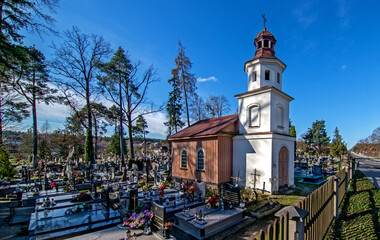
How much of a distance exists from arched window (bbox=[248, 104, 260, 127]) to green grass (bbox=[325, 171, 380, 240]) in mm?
6583

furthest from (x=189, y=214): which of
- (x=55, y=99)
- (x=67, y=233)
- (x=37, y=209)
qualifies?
(x=55, y=99)

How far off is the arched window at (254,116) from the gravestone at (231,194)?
5748 millimetres

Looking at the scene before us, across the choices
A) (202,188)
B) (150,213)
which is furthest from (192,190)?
(150,213)

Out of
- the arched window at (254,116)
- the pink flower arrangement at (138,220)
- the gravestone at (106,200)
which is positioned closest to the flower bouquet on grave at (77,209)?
the gravestone at (106,200)

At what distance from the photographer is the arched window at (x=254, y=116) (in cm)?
1372

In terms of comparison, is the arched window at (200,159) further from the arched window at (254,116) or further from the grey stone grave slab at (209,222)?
the grey stone grave slab at (209,222)

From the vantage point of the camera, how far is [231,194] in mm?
9578

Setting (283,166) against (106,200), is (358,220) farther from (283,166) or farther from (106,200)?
(106,200)

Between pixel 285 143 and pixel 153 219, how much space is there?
36.5 ft

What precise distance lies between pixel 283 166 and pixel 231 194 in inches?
245

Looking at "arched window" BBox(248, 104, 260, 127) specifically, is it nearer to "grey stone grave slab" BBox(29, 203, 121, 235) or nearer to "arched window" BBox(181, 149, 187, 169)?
"arched window" BBox(181, 149, 187, 169)

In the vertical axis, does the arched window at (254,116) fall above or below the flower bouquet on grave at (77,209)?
above

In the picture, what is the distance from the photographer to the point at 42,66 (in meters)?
23.3

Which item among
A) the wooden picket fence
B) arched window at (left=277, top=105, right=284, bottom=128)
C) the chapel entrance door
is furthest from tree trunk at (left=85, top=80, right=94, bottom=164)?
the wooden picket fence
